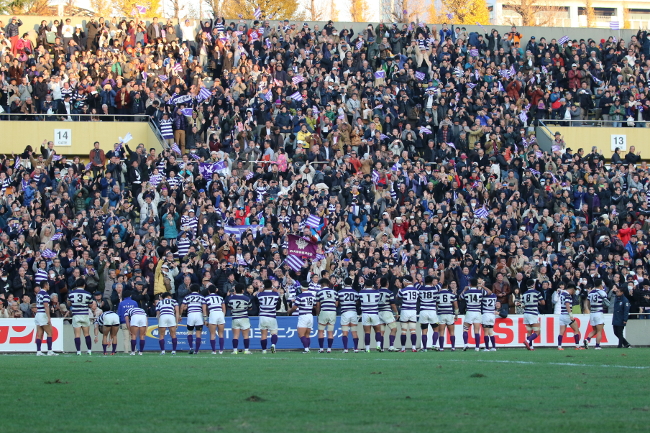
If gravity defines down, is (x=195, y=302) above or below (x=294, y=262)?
below

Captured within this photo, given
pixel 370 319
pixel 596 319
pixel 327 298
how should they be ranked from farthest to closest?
1. pixel 596 319
2. pixel 370 319
3. pixel 327 298

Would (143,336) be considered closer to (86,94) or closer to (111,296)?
(111,296)

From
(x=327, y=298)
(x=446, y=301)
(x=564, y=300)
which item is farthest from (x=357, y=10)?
(x=327, y=298)

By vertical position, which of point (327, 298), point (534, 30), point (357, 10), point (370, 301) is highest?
Answer: point (357, 10)

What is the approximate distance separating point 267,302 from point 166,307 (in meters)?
2.46

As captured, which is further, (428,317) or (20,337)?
(20,337)

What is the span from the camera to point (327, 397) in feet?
37.8

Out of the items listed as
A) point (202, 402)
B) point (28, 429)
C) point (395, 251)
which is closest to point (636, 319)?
point (395, 251)

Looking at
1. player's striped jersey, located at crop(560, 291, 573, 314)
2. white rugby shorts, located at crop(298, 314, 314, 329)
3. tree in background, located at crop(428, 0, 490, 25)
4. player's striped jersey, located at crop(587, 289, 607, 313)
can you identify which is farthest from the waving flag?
tree in background, located at crop(428, 0, 490, 25)

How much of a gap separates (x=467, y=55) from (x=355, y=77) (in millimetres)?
5195

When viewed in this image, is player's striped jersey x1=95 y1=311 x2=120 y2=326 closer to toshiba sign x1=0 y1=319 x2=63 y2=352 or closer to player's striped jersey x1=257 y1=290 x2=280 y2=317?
toshiba sign x1=0 y1=319 x2=63 y2=352

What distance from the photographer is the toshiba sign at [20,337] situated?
77.9 ft

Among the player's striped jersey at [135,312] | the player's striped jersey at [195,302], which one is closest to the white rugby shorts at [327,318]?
the player's striped jersey at [195,302]

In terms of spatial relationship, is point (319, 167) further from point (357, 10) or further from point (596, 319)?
point (357, 10)
